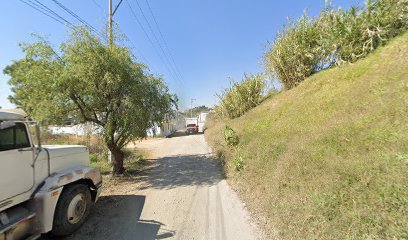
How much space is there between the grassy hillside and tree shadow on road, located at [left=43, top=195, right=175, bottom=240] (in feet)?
7.02

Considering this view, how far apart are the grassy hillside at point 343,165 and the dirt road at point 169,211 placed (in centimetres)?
51

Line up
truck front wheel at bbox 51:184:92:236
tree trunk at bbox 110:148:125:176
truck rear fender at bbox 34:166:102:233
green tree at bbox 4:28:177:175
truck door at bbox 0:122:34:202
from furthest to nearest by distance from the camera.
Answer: tree trunk at bbox 110:148:125:176
green tree at bbox 4:28:177:175
truck front wheel at bbox 51:184:92:236
truck rear fender at bbox 34:166:102:233
truck door at bbox 0:122:34:202

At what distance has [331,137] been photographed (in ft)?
17.0

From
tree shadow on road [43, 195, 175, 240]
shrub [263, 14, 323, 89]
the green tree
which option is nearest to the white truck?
tree shadow on road [43, 195, 175, 240]

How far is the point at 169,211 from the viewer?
5238mm

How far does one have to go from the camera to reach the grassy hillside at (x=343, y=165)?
2968mm

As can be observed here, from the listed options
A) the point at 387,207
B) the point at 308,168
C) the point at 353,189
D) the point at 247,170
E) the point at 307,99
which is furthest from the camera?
the point at 307,99

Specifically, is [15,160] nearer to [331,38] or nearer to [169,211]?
[169,211]

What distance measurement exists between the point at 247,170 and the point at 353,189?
3.48 meters

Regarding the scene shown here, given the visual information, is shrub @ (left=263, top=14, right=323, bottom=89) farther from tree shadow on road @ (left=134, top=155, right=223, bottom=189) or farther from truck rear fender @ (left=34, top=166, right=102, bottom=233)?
truck rear fender @ (left=34, top=166, right=102, bottom=233)

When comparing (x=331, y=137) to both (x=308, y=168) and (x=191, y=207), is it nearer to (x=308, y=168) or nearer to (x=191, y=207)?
(x=308, y=168)

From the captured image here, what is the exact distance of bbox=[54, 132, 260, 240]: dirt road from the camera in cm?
422

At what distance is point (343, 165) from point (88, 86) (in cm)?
702

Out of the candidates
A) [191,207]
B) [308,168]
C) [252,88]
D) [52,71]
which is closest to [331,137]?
[308,168]
